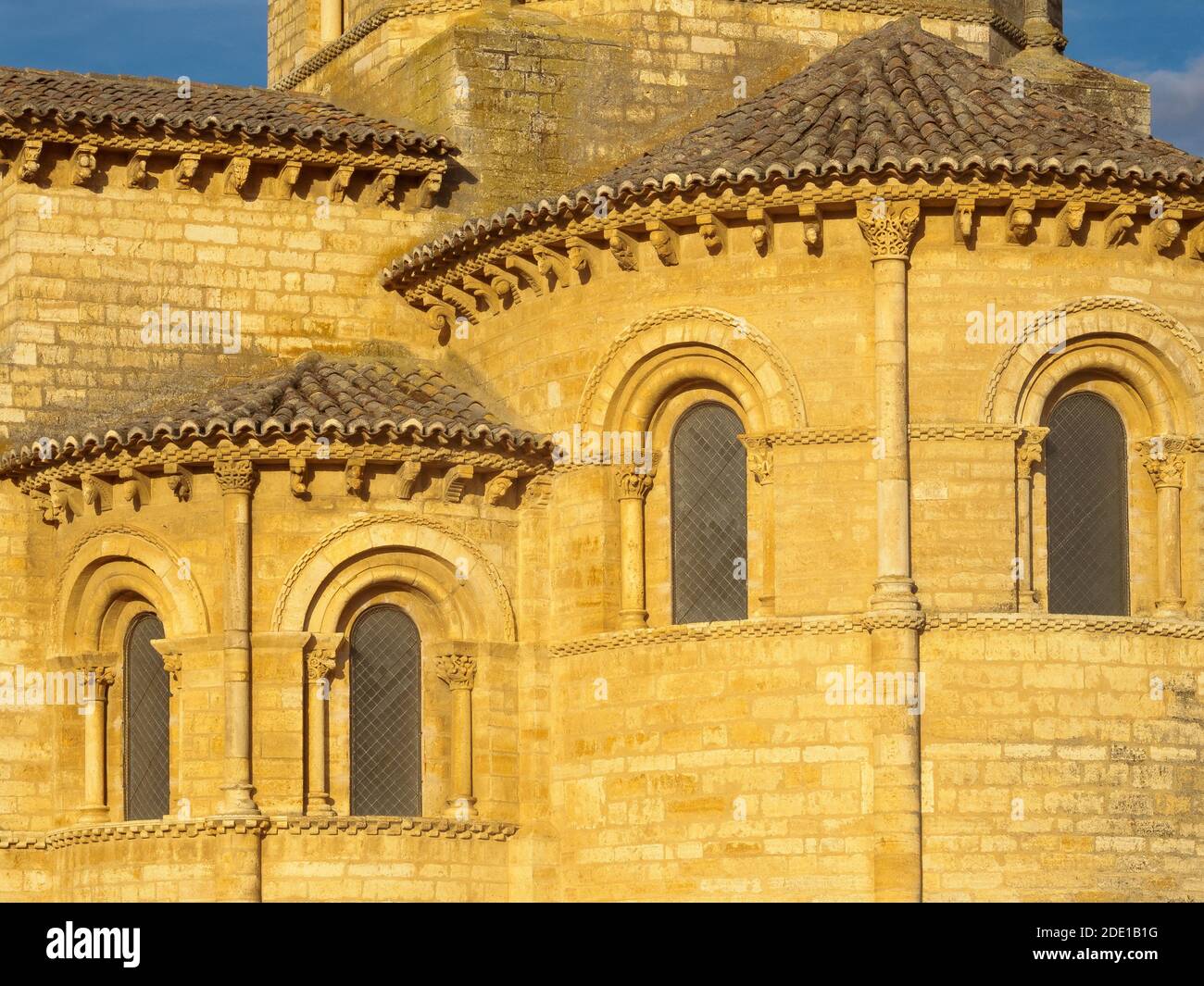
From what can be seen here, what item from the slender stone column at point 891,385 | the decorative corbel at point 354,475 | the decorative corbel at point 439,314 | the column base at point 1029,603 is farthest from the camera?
the decorative corbel at point 439,314

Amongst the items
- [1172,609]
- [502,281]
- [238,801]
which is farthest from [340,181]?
[1172,609]

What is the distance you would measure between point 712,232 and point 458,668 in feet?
15.7

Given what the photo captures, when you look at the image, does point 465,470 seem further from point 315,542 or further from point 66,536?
point 66,536

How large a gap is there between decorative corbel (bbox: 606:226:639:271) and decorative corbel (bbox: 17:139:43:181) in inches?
237

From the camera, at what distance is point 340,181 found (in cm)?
2947

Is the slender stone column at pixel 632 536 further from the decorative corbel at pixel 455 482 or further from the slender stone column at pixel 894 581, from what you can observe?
the slender stone column at pixel 894 581

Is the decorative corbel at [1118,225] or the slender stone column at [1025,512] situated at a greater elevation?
the decorative corbel at [1118,225]

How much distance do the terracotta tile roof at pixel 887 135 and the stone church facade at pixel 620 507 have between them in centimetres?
7

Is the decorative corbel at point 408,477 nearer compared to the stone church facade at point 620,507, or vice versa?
the stone church facade at point 620,507

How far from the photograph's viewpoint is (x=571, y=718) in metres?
26.8

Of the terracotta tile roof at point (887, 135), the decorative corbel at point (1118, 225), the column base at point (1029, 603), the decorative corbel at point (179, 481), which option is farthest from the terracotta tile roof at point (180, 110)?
the column base at point (1029, 603)

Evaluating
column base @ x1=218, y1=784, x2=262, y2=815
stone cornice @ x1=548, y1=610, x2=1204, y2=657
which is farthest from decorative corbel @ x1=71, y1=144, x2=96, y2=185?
stone cornice @ x1=548, y1=610, x2=1204, y2=657

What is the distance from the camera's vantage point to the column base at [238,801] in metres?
26.1

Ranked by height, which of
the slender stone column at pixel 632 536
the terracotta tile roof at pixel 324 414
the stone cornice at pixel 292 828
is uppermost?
the terracotta tile roof at pixel 324 414
